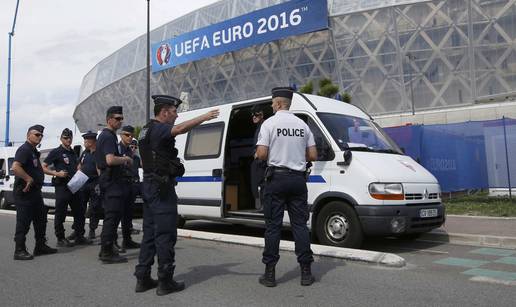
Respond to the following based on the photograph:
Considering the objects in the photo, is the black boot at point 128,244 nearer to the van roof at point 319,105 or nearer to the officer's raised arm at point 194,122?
the van roof at point 319,105

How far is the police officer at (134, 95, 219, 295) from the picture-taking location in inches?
165

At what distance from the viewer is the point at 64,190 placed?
295 inches

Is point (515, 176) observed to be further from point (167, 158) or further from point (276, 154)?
point (167, 158)

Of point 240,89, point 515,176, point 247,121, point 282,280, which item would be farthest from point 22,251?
point 240,89

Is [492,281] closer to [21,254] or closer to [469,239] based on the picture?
[469,239]

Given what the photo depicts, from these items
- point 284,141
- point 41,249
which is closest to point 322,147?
point 284,141

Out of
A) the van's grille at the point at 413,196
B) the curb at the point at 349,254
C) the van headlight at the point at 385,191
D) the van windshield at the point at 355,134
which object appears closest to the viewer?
the curb at the point at 349,254

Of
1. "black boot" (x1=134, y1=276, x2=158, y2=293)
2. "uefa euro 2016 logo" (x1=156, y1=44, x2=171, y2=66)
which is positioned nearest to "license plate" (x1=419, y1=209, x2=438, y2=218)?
"black boot" (x1=134, y1=276, x2=158, y2=293)

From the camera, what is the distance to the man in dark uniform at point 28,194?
616 cm

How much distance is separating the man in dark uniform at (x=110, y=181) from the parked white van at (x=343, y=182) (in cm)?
228

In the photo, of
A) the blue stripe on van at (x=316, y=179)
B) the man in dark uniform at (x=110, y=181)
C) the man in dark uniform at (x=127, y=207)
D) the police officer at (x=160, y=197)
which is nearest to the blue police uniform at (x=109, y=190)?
the man in dark uniform at (x=110, y=181)

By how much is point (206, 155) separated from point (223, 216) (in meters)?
1.12

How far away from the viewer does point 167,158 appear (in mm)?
4316

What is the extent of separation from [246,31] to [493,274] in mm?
30152
